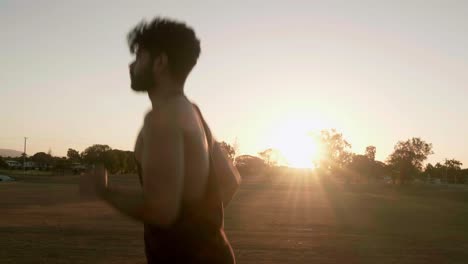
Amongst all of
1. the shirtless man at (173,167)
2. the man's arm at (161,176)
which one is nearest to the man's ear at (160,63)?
the shirtless man at (173,167)

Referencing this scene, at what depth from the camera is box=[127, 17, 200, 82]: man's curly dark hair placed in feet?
6.79

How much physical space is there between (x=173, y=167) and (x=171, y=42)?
1.76ft

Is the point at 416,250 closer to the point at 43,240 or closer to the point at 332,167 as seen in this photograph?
the point at 43,240

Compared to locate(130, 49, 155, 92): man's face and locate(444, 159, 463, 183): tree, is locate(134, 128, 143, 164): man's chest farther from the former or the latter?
locate(444, 159, 463, 183): tree

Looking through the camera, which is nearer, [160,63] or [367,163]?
[160,63]

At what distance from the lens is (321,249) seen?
1321 centimetres

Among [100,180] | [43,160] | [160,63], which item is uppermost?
[43,160]

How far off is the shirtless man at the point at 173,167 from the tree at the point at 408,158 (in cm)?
8040

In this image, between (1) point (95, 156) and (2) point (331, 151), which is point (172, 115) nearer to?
(1) point (95, 156)

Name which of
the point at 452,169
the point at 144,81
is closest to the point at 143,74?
the point at 144,81

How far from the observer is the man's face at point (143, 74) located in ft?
6.66

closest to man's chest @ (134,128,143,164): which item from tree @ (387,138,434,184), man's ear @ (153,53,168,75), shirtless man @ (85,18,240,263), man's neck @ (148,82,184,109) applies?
shirtless man @ (85,18,240,263)

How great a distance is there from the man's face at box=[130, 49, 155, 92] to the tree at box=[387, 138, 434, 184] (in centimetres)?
8050

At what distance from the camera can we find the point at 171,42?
6.79ft
